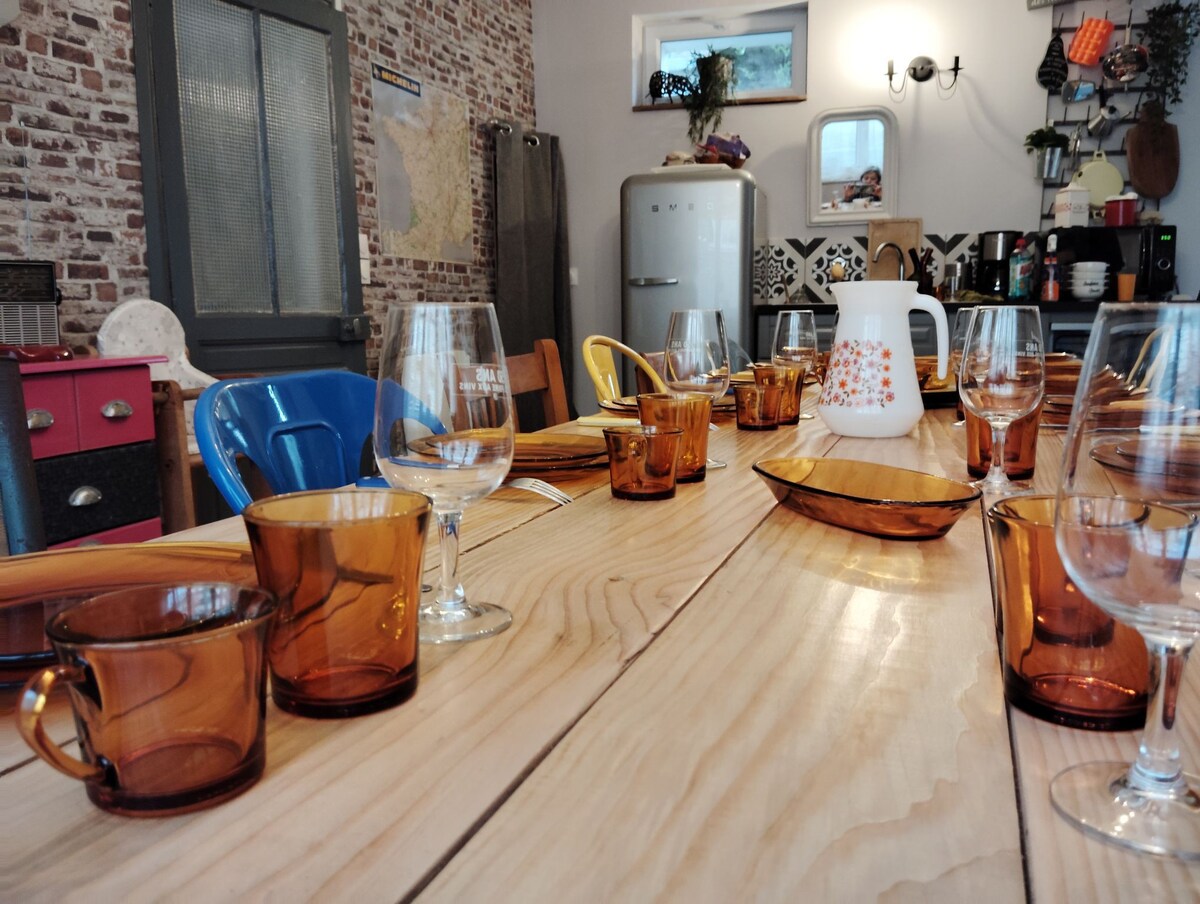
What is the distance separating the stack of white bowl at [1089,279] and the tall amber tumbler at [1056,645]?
4.37 m

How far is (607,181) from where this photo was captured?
17.4 feet

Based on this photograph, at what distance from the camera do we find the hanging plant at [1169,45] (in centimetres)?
425

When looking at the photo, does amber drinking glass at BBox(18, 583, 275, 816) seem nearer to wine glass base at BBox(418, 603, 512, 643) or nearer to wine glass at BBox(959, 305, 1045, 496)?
wine glass base at BBox(418, 603, 512, 643)

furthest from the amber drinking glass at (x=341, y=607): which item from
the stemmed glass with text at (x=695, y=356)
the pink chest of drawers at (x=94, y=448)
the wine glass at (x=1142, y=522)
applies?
the pink chest of drawers at (x=94, y=448)

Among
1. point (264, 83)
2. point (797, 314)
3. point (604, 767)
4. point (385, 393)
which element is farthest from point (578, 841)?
point (264, 83)

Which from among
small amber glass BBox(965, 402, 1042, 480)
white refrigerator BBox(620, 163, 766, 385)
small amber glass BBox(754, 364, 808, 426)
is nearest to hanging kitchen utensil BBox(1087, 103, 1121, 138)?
white refrigerator BBox(620, 163, 766, 385)

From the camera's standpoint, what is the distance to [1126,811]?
348 millimetres

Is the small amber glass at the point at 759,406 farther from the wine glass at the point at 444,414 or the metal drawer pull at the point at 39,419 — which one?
the metal drawer pull at the point at 39,419

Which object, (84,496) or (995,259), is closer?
(84,496)

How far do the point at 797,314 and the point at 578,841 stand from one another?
5.63 ft

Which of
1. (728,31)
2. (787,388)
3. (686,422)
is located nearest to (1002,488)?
(686,422)

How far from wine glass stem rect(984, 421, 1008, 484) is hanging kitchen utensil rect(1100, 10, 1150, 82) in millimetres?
4274

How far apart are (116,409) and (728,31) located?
408cm

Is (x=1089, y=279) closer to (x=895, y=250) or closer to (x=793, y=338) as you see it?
(x=895, y=250)
